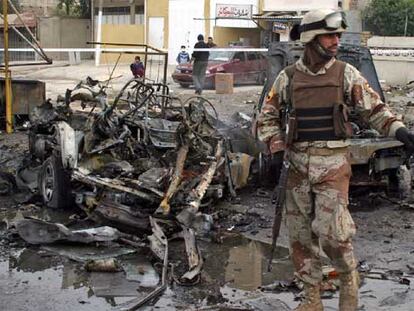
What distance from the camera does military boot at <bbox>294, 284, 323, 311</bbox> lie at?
14.5 ft

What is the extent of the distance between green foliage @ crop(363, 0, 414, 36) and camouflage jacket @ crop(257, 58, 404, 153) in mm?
29886

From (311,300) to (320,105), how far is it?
1240 mm

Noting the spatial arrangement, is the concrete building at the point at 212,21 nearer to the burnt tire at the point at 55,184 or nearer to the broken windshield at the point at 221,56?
the broken windshield at the point at 221,56

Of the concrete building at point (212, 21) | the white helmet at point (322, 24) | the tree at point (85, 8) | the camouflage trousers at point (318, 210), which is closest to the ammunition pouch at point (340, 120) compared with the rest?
the camouflage trousers at point (318, 210)

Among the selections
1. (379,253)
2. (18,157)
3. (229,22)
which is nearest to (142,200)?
(379,253)

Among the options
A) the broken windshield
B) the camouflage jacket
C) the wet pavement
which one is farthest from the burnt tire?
the broken windshield

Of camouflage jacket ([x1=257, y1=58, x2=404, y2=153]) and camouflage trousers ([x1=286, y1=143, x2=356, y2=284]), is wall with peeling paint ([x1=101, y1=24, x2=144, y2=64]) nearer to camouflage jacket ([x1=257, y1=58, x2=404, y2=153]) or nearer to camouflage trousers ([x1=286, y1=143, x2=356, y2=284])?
camouflage jacket ([x1=257, y1=58, x2=404, y2=153])

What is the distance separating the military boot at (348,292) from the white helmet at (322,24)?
1472mm

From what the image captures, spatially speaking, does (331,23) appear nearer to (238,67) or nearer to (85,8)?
(238,67)

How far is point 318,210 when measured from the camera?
4.31 m

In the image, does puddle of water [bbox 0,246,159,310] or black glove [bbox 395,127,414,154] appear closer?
black glove [bbox 395,127,414,154]

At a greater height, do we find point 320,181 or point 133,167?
point 320,181

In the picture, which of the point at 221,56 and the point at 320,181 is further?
the point at 221,56

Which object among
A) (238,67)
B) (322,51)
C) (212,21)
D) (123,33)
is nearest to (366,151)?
(322,51)
